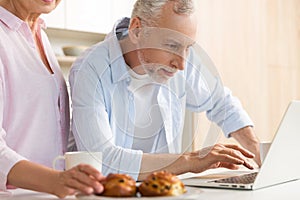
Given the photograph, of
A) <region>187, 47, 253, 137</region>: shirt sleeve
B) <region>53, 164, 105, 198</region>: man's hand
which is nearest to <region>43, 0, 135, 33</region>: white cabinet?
<region>187, 47, 253, 137</region>: shirt sleeve

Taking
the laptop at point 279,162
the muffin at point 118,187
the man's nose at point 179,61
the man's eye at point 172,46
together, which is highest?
the man's eye at point 172,46

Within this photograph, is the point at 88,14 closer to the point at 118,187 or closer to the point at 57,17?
the point at 57,17

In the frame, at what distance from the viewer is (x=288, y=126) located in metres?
1.35

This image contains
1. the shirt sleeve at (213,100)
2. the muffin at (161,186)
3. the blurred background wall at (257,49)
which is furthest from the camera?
the blurred background wall at (257,49)

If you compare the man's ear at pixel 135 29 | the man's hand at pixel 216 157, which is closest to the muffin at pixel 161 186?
the man's hand at pixel 216 157

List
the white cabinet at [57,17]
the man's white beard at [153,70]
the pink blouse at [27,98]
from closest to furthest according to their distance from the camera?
the pink blouse at [27,98] < the man's white beard at [153,70] < the white cabinet at [57,17]

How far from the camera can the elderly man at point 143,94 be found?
161cm

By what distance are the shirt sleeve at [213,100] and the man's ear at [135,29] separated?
8.8 inches

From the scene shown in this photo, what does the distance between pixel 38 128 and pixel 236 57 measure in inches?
98.5

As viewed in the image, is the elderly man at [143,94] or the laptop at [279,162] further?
the elderly man at [143,94]

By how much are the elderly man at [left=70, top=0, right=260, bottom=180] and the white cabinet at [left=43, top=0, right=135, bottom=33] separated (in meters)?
1.37

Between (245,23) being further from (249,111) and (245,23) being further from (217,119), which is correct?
(217,119)

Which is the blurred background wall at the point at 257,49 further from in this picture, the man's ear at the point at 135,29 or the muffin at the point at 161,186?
the muffin at the point at 161,186

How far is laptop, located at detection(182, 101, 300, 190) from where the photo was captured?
51.4 inches
